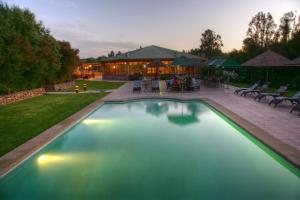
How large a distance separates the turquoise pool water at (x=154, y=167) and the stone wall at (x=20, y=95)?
778 cm

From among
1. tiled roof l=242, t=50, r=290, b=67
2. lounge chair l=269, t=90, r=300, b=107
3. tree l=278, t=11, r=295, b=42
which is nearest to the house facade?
tiled roof l=242, t=50, r=290, b=67

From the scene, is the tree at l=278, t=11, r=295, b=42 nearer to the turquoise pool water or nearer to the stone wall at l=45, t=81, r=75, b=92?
the stone wall at l=45, t=81, r=75, b=92

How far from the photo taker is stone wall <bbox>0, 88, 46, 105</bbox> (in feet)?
50.6

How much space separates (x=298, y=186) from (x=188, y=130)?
15.9ft

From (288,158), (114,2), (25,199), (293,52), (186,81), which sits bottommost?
(25,199)

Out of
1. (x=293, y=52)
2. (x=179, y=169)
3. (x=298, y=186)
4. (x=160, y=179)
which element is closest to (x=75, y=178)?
(x=160, y=179)

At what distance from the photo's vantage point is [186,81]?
760 inches

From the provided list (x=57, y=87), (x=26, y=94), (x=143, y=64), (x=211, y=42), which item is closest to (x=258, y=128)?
(x=26, y=94)

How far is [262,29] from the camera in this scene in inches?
1800

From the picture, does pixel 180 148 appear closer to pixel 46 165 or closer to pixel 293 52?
pixel 46 165

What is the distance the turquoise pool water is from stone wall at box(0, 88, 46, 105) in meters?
7.78

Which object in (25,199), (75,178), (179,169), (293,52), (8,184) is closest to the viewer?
(25,199)

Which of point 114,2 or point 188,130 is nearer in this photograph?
point 188,130

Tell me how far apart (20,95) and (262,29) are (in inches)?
1635
